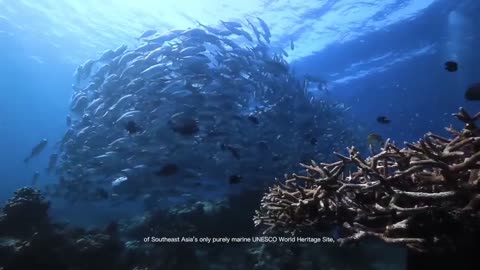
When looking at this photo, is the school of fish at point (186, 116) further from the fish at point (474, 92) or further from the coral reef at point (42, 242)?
the fish at point (474, 92)

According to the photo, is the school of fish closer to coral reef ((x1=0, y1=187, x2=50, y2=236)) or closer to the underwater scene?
the underwater scene

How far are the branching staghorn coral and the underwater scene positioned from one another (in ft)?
0.05

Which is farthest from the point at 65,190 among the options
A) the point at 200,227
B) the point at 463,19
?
the point at 463,19

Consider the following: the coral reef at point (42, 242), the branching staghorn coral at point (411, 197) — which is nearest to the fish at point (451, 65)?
the branching staghorn coral at point (411, 197)

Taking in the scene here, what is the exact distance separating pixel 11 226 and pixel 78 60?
102ft

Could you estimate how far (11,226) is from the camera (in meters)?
10.9

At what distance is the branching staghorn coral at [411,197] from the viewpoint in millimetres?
2789

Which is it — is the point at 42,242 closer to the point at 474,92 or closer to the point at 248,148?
the point at 248,148

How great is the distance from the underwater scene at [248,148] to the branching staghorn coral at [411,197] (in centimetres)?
1

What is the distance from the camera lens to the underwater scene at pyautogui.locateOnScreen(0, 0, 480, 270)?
3.29m

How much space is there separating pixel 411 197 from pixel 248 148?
9519 mm

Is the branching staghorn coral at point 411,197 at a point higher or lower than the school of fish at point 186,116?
lower

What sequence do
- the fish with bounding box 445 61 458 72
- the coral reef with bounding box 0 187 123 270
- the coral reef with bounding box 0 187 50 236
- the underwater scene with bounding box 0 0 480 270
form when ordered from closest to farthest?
the underwater scene with bounding box 0 0 480 270 → the fish with bounding box 445 61 458 72 → the coral reef with bounding box 0 187 123 270 → the coral reef with bounding box 0 187 50 236

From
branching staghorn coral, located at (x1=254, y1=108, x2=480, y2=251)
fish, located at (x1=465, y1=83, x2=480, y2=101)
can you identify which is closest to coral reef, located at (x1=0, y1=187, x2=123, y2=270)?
branching staghorn coral, located at (x1=254, y1=108, x2=480, y2=251)
